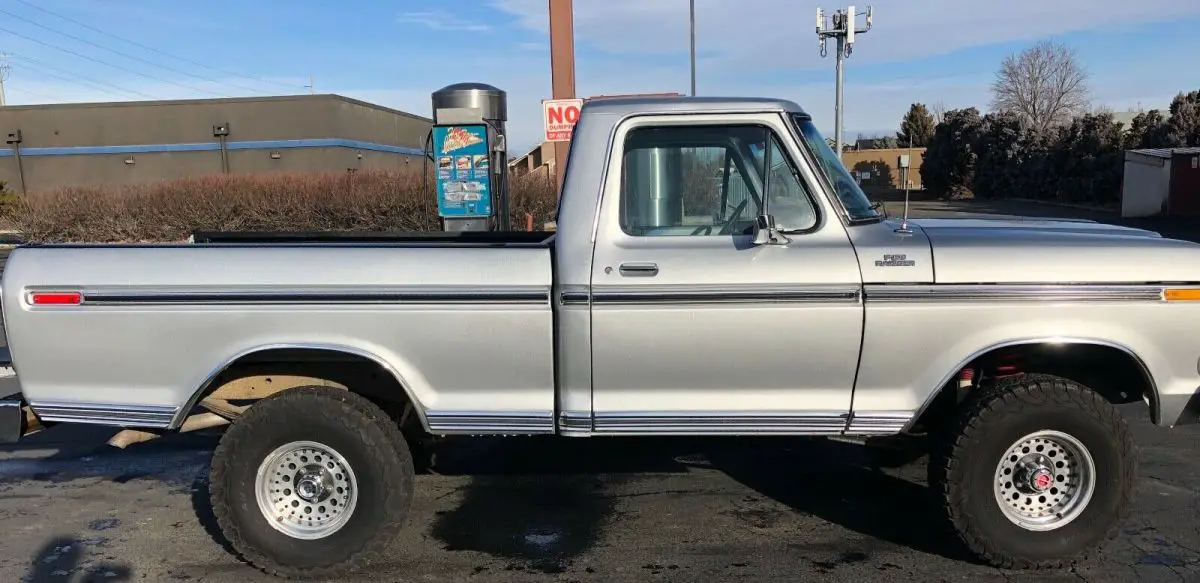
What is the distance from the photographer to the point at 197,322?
373 centimetres

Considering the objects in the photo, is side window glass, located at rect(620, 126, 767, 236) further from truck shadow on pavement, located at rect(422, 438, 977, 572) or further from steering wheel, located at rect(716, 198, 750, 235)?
truck shadow on pavement, located at rect(422, 438, 977, 572)

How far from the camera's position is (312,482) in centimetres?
383

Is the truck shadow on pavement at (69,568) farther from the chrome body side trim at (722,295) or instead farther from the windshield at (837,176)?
the windshield at (837,176)

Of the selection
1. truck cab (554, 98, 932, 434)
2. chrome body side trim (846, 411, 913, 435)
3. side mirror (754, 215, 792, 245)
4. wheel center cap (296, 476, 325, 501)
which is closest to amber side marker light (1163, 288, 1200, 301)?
Result: truck cab (554, 98, 932, 434)

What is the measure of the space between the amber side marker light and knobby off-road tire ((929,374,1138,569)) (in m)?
0.49

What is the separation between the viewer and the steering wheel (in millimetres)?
3840

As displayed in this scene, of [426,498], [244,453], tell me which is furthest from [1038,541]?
[244,453]

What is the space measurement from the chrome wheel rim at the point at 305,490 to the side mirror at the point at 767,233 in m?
2.03

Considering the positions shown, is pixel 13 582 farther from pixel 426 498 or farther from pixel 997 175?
pixel 997 175

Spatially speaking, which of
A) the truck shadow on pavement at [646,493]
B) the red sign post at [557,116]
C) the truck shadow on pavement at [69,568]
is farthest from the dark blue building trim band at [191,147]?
the truck shadow on pavement at [69,568]

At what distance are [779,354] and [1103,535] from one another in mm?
1611

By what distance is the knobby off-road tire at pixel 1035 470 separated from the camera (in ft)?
12.0

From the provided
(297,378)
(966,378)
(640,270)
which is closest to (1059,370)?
(966,378)

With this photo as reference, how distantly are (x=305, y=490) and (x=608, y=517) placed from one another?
5.06 ft
